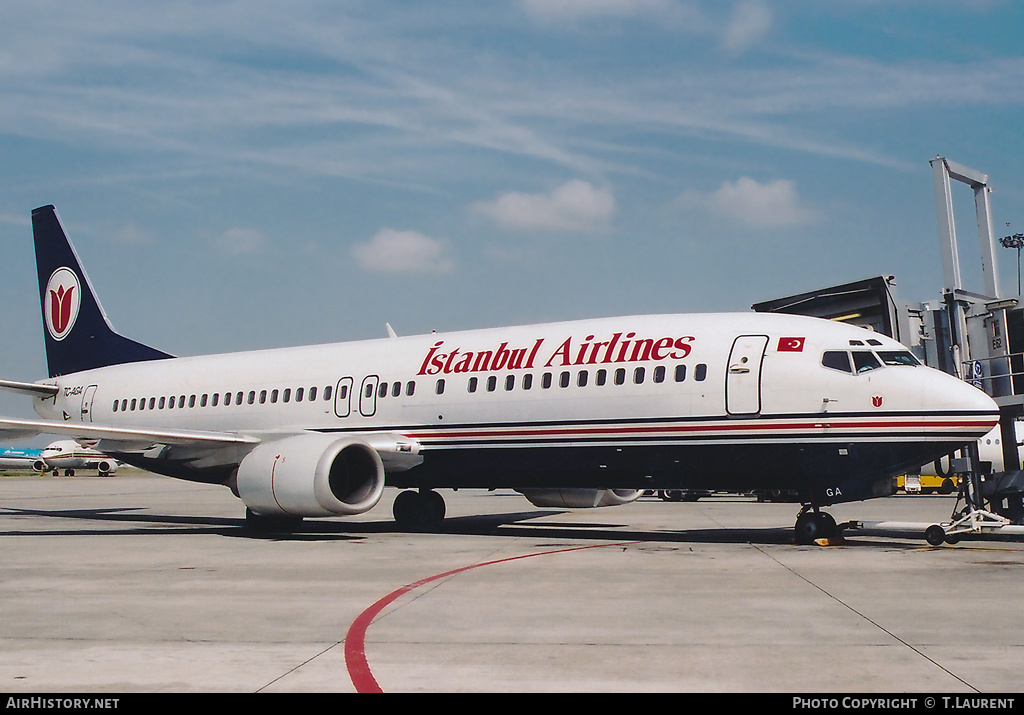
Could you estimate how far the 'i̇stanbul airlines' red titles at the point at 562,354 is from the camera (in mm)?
16750

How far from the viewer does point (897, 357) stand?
15438 millimetres

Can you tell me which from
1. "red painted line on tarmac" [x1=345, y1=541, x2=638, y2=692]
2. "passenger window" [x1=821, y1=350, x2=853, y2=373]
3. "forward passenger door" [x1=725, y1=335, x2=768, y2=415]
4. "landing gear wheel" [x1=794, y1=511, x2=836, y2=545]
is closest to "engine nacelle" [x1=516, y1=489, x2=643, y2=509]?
"landing gear wheel" [x1=794, y1=511, x2=836, y2=545]

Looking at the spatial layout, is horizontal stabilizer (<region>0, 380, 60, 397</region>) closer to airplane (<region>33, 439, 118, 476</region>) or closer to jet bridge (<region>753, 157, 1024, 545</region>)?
jet bridge (<region>753, 157, 1024, 545</region>)

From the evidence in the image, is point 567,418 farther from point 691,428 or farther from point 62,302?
point 62,302

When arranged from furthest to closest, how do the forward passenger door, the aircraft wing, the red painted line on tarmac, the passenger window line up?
Answer: the aircraft wing → the forward passenger door → the passenger window → the red painted line on tarmac

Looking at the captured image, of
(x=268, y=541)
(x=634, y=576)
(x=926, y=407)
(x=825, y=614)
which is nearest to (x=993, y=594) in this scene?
(x=825, y=614)

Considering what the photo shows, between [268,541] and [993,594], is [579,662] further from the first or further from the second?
[268,541]

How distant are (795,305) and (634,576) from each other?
10328mm

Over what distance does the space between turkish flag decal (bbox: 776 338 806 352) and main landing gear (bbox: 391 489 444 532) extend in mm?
8494

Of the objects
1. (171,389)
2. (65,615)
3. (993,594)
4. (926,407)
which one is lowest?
(993,594)

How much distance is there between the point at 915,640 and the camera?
7.51 metres

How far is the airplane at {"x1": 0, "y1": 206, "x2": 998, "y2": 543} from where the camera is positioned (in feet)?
49.3

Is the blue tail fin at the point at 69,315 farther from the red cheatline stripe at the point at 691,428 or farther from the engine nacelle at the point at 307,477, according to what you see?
the red cheatline stripe at the point at 691,428
